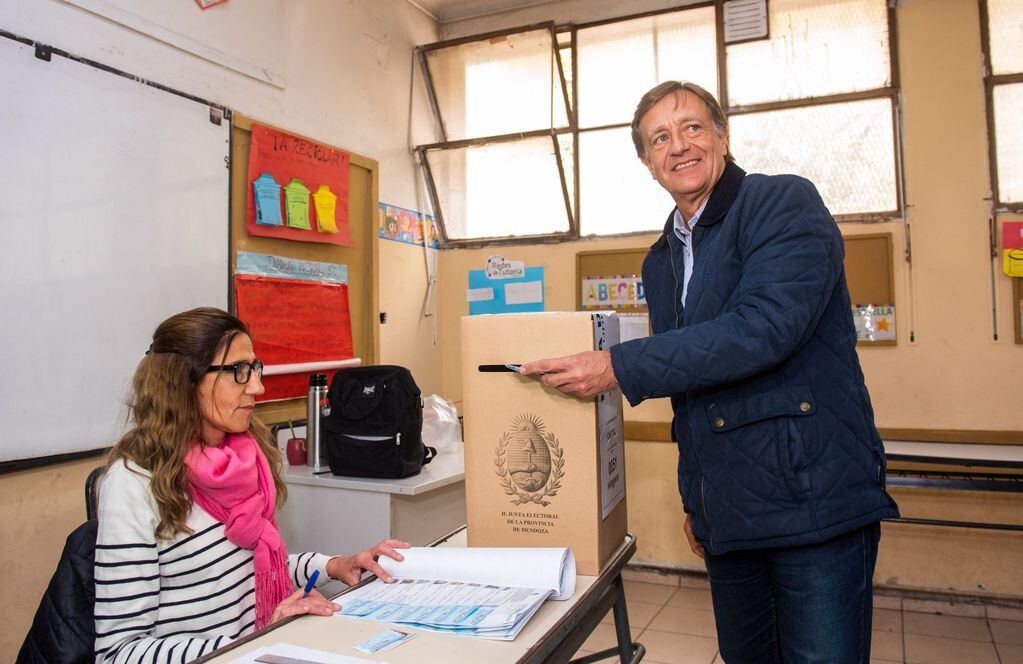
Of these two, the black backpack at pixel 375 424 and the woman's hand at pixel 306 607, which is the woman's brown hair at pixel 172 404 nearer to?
the woman's hand at pixel 306 607

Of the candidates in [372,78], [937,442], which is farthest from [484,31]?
[937,442]

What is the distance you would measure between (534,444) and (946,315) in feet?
8.46

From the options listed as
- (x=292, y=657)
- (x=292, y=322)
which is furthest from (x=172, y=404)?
(x=292, y=322)

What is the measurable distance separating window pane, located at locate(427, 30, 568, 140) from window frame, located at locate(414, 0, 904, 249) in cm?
4

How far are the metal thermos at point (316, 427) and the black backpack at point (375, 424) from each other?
125 mm

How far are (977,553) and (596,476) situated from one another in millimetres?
2603

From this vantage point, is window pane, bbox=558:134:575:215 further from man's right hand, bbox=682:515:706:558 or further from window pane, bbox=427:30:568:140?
man's right hand, bbox=682:515:706:558

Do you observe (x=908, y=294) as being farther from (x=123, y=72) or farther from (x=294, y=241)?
(x=123, y=72)

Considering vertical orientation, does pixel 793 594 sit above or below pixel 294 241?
below

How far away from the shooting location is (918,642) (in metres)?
2.68

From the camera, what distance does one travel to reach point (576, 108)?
144 inches

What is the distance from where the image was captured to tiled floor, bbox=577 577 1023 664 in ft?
8.43

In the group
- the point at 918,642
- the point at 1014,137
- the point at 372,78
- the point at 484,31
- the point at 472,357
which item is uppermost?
the point at 484,31

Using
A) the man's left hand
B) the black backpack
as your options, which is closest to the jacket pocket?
the man's left hand
